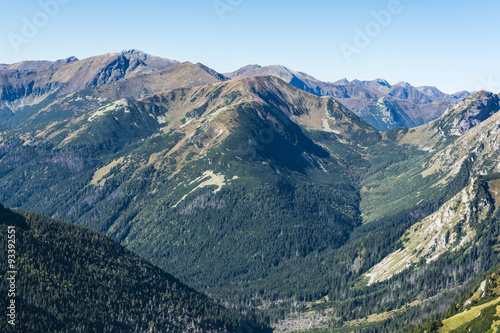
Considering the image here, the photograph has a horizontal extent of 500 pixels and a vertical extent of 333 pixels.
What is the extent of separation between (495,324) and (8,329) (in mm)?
179398

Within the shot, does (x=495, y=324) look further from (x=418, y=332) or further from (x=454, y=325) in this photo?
(x=418, y=332)

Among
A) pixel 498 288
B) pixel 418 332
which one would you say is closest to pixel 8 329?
pixel 418 332

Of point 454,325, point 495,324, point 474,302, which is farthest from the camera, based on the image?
point 474,302

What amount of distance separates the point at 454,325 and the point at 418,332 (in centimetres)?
1481

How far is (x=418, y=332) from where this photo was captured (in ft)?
592

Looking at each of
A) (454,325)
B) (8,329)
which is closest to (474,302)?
(454,325)

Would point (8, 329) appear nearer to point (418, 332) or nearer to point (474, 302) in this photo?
point (418, 332)

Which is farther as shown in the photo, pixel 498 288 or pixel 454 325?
pixel 498 288

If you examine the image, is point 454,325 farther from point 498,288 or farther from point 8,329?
point 8,329

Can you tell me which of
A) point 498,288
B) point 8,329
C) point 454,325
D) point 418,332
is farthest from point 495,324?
point 8,329

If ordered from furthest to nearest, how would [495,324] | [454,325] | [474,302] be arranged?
[474,302] → [454,325] → [495,324]

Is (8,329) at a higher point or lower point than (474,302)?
higher

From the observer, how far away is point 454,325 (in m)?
170

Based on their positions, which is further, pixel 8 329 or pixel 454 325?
pixel 8 329
